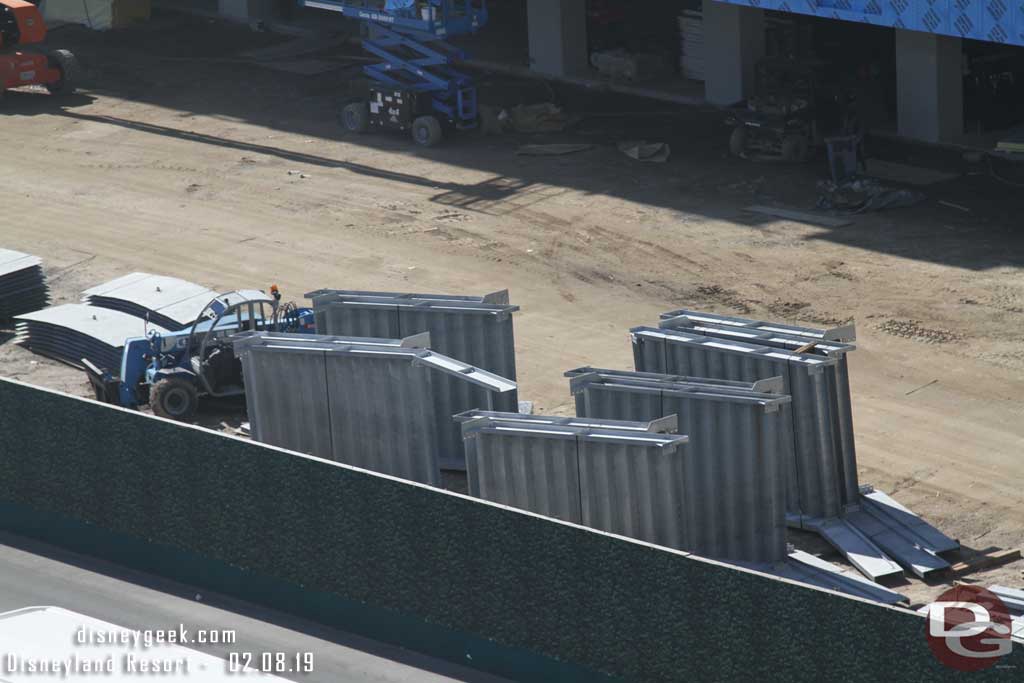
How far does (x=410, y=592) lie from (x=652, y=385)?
4.04 metres

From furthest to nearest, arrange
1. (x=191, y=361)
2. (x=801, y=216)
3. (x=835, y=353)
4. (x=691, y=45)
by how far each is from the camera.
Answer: (x=691, y=45), (x=801, y=216), (x=191, y=361), (x=835, y=353)

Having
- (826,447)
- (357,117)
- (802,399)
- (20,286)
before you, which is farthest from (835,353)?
(357,117)

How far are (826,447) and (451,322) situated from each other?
5.22 m

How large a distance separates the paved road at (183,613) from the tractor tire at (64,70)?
77.7 feet

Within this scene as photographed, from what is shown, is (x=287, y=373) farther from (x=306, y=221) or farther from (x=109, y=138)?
(x=109, y=138)

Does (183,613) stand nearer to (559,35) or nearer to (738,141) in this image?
(738,141)

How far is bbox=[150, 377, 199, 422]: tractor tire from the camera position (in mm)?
23109

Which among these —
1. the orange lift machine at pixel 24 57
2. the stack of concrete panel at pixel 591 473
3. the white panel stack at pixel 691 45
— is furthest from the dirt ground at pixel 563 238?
the stack of concrete panel at pixel 591 473

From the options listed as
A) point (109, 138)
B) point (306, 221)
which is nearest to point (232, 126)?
point (109, 138)

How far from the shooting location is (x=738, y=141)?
34688 millimetres

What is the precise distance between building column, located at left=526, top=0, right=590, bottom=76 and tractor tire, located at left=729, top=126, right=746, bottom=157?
24.3 feet

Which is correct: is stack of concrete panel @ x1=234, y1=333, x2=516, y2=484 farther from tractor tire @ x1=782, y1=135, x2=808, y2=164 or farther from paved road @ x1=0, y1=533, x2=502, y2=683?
tractor tire @ x1=782, y1=135, x2=808, y2=164

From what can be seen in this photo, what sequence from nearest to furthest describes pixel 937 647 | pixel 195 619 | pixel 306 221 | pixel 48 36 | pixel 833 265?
pixel 937 647, pixel 195 619, pixel 833 265, pixel 306 221, pixel 48 36

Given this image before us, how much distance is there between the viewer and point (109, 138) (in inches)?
1517
